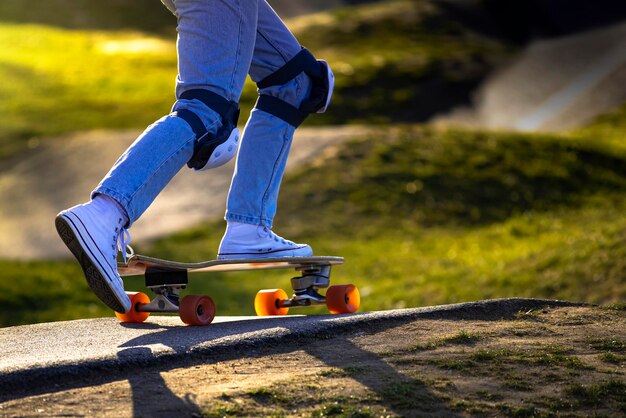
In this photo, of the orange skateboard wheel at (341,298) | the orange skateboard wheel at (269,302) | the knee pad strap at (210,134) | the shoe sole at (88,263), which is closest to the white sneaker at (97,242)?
the shoe sole at (88,263)

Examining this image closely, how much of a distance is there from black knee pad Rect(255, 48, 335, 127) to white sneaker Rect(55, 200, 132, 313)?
1040 mm

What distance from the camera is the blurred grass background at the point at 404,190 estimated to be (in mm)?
10227

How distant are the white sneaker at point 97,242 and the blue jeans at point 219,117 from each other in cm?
8

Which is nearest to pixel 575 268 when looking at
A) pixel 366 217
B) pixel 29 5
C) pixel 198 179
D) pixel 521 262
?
pixel 521 262

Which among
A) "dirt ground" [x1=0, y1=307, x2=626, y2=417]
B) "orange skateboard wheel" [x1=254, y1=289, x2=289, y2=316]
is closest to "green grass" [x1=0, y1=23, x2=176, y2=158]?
"orange skateboard wheel" [x1=254, y1=289, x2=289, y2=316]

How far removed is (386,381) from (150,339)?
1.11 m

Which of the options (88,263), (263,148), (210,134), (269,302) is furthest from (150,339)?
(269,302)

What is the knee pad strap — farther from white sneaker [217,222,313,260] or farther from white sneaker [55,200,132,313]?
white sneaker [217,222,313,260]

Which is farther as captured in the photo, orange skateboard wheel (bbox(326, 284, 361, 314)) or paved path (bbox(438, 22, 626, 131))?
paved path (bbox(438, 22, 626, 131))

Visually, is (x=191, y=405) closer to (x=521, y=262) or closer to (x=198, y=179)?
(x=521, y=262)

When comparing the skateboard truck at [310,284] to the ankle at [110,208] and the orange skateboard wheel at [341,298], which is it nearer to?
the orange skateboard wheel at [341,298]

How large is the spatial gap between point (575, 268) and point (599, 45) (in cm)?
2291

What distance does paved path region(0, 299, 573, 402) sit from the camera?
9.66 ft

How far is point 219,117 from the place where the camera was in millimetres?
3459
